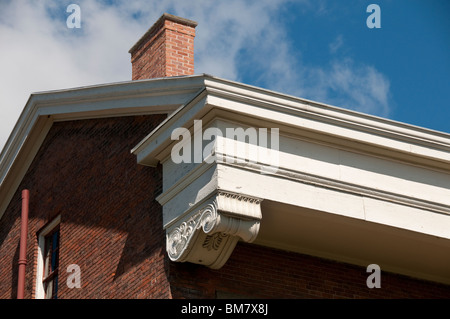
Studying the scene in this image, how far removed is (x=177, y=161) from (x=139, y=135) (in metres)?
1.59

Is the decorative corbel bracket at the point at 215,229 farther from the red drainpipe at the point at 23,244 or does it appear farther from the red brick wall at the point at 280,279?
the red drainpipe at the point at 23,244

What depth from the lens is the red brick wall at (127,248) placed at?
1263cm

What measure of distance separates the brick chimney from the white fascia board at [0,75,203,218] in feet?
6.78

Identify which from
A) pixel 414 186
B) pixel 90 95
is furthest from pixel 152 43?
pixel 414 186

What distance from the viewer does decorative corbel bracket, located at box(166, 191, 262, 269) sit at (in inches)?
454

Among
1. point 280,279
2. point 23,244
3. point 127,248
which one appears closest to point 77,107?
Answer: point 23,244

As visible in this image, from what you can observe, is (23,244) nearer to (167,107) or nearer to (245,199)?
(167,107)

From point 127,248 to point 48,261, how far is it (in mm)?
3224

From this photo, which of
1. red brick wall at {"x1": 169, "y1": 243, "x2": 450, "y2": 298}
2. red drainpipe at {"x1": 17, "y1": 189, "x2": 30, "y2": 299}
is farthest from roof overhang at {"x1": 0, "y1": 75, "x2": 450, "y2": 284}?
red drainpipe at {"x1": 17, "y1": 189, "x2": 30, "y2": 299}

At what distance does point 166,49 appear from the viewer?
17016mm

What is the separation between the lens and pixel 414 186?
42.5 feet

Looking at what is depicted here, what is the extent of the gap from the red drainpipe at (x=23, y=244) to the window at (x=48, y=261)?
36 cm
